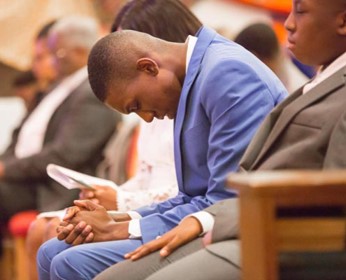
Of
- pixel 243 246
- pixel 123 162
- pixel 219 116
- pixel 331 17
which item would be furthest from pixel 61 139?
pixel 243 246

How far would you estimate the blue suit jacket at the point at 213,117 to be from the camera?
2.42 meters

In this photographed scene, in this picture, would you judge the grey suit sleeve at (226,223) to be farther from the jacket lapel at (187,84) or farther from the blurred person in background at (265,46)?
the blurred person in background at (265,46)

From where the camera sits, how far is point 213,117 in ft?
8.06

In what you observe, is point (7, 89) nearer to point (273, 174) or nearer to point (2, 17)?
point (2, 17)

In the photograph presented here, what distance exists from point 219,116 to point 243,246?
702 mm

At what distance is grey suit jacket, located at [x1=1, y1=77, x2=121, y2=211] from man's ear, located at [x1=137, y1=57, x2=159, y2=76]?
65.5 inches

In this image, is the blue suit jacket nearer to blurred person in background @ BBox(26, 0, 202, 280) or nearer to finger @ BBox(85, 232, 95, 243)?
finger @ BBox(85, 232, 95, 243)

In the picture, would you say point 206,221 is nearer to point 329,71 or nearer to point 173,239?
point 173,239

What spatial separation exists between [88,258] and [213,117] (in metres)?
0.47

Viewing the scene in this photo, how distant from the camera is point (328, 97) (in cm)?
215

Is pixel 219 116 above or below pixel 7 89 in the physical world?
above

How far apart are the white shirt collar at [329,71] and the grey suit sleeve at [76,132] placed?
2065 millimetres

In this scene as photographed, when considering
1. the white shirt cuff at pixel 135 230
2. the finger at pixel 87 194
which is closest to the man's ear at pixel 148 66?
the white shirt cuff at pixel 135 230

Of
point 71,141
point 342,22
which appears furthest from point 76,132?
point 342,22
